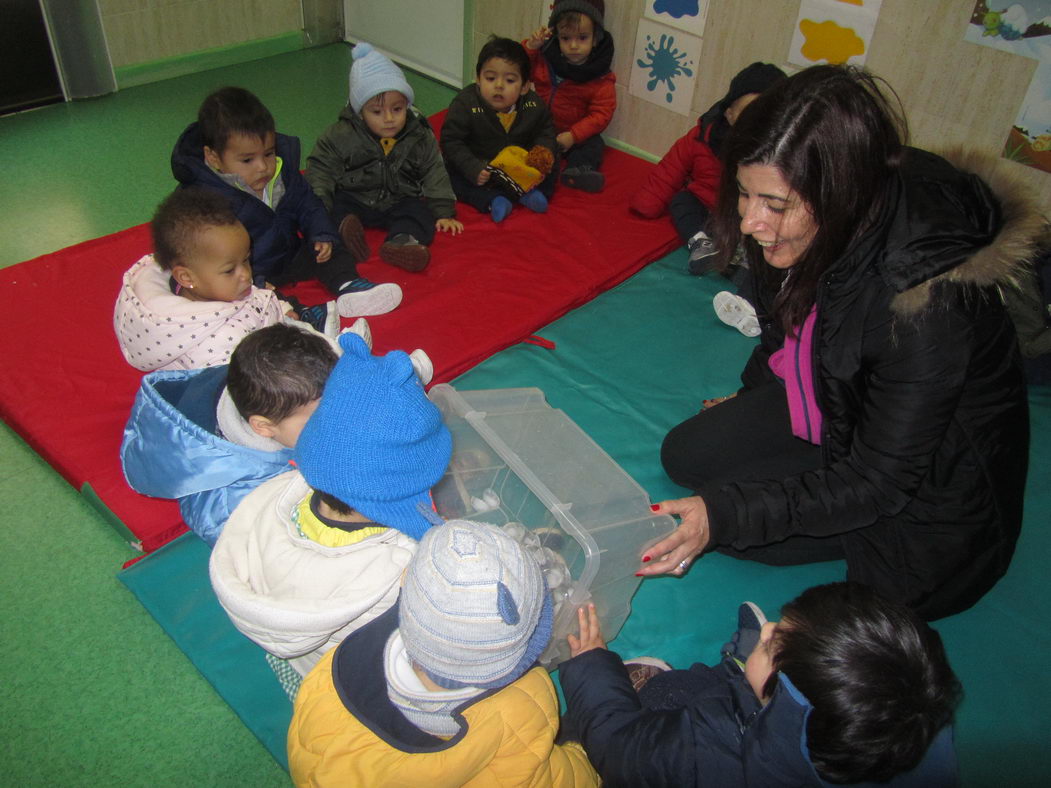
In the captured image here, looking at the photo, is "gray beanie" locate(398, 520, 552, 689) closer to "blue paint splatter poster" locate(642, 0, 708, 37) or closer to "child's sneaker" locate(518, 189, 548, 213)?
"child's sneaker" locate(518, 189, 548, 213)

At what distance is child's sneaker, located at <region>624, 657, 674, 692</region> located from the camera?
1.55 meters

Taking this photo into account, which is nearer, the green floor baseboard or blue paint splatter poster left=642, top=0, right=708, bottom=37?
blue paint splatter poster left=642, top=0, right=708, bottom=37

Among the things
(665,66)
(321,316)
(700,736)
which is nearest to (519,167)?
(665,66)

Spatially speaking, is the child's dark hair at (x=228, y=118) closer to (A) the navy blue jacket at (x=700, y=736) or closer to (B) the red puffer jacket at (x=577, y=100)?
(B) the red puffer jacket at (x=577, y=100)

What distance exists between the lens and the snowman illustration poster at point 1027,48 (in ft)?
8.15

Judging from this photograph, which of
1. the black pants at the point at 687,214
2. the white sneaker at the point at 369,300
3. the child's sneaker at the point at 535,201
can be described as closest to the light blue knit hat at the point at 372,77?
the child's sneaker at the point at 535,201

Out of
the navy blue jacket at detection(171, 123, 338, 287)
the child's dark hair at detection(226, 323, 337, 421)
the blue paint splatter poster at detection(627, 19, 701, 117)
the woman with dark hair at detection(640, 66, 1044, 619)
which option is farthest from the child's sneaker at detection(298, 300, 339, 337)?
the blue paint splatter poster at detection(627, 19, 701, 117)

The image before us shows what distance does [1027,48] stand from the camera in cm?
253

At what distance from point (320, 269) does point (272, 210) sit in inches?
9.3

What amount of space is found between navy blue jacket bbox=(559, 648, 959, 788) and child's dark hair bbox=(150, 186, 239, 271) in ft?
4.36

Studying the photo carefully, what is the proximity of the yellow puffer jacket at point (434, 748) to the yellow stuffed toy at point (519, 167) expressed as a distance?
2.28m

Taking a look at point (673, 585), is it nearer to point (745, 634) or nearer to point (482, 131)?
point (745, 634)

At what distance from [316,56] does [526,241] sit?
235 centimetres

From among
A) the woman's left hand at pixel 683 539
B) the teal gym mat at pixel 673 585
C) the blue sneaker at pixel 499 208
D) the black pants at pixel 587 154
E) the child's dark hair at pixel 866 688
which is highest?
the child's dark hair at pixel 866 688
